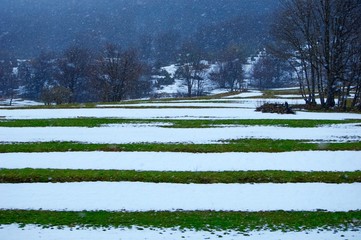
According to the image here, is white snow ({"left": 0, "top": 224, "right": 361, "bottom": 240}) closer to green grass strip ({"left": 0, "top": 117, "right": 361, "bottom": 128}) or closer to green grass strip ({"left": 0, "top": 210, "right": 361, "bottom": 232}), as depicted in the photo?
green grass strip ({"left": 0, "top": 210, "right": 361, "bottom": 232})

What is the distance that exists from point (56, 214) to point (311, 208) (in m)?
6.30

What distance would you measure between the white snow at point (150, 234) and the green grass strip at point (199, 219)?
248 mm

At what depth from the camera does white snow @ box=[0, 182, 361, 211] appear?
31.5ft

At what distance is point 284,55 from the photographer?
36.2 metres

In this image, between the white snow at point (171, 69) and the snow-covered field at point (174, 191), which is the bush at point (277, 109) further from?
the white snow at point (171, 69)

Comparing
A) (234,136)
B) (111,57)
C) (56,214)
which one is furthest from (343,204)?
(111,57)

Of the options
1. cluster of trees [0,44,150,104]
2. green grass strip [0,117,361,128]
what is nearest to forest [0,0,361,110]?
cluster of trees [0,44,150,104]

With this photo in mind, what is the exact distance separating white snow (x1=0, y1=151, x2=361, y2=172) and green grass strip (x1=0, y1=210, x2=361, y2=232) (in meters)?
4.27

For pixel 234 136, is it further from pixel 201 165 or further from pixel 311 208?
pixel 311 208

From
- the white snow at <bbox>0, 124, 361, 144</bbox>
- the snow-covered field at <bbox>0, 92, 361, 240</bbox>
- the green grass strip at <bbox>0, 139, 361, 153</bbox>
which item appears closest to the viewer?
the snow-covered field at <bbox>0, 92, 361, 240</bbox>

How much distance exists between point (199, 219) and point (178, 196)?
1.86m

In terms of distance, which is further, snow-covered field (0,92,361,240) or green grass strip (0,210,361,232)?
green grass strip (0,210,361,232)

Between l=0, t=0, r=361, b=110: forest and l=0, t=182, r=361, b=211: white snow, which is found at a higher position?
l=0, t=0, r=361, b=110: forest

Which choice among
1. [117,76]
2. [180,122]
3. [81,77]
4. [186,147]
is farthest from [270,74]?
[186,147]
